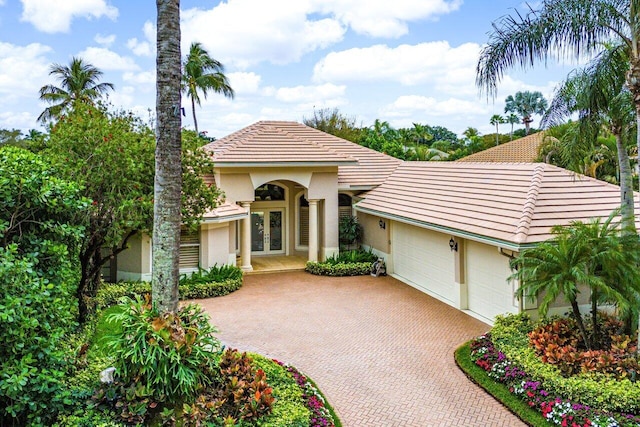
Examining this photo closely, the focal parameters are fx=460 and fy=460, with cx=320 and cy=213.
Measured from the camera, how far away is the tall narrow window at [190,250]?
18.0 m

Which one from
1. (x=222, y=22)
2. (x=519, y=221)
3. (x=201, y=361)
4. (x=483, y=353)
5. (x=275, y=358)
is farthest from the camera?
(x=222, y=22)

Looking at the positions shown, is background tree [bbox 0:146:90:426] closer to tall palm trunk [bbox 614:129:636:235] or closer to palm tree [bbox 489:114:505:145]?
tall palm trunk [bbox 614:129:636:235]

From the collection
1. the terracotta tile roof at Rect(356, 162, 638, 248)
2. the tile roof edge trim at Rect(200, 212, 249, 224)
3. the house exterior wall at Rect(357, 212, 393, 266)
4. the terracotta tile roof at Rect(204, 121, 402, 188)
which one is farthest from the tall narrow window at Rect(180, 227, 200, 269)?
the house exterior wall at Rect(357, 212, 393, 266)

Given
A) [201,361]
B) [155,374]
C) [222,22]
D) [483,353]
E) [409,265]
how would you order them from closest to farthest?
[155,374], [201,361], [483,353], [222,22], [409,265]

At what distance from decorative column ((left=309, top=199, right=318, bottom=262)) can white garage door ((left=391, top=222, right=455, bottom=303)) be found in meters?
3.81

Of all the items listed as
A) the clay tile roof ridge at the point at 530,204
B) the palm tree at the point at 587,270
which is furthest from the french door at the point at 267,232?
the palm tree at the point at 587,270

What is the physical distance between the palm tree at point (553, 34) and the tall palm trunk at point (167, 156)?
7118 mm

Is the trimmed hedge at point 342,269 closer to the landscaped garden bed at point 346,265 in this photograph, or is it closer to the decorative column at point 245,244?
the landscaped garden bed at point 346,265

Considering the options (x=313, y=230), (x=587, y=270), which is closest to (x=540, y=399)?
(x=587, y=270)

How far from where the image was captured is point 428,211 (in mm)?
16734

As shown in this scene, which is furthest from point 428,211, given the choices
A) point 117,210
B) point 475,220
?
point 117,210

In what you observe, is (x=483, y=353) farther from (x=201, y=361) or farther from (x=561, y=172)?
(x=561, y=172)

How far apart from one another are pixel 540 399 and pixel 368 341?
475cm

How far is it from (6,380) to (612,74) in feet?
44.4
